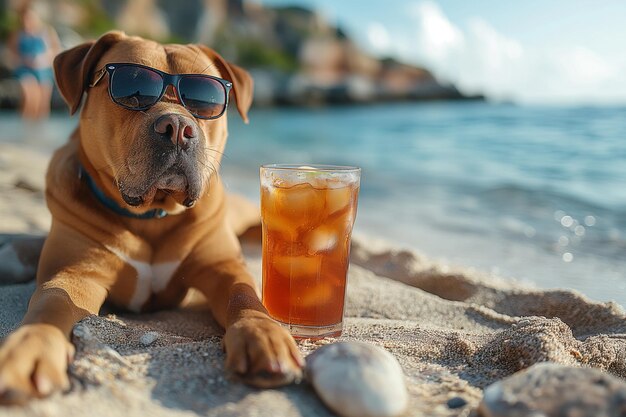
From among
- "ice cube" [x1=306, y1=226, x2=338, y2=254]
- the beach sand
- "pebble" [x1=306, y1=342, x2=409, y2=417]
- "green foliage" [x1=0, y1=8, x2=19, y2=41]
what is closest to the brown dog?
the beach sand

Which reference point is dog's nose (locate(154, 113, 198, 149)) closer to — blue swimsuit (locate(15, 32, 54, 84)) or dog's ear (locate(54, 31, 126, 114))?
dog's ear (locate(54, 31, 126, 114))

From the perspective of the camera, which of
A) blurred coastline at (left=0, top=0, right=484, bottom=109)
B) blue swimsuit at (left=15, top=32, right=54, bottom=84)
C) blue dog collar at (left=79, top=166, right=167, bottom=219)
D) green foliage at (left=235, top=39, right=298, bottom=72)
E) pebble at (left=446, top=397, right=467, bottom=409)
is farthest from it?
green foliage at (left=235, top=39, right=298, bottom=72)

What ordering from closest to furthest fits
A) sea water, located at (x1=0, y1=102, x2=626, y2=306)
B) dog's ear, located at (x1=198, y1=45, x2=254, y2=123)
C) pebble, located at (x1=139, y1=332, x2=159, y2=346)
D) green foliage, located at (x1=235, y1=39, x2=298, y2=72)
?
pebble, located at (x1=139, y1=332, x2=159, y2=346) < dog's ear, located at (x1=198, y1=45, x2=254, y2=123) < sea water, located at (x1=0, y1=102, x2=626, y2=306) < green foliage, located at (x1=235, y1=39, x2=298, y2=72)

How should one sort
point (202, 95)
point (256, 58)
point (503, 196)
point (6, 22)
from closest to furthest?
point (202, 95) → point (503, 196) → point (6, 22) → point (256, 58)

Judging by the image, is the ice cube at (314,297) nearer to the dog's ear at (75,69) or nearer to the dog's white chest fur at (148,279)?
the dog's white chest fur at (148,279)

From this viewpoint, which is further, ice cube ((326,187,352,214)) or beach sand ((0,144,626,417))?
ice cube ((326,187,352,214))

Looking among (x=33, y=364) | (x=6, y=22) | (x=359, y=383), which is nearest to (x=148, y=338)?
(x=33, y=364)

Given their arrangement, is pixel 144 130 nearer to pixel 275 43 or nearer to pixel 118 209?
pixel 118 209

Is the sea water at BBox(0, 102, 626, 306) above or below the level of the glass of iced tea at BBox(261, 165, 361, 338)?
below
